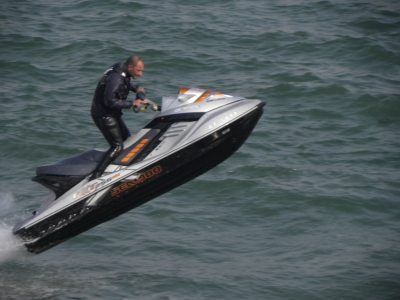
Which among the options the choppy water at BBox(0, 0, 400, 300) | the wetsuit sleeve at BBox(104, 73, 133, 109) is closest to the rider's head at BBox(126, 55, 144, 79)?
the wetsuit sleeve at BBox(104, 73, 133, 109)

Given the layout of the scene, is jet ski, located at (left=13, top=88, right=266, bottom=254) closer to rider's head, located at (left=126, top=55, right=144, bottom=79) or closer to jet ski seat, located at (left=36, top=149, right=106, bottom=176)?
jet ski seat, located at (left=36, top=149, right=106, bottom=176)

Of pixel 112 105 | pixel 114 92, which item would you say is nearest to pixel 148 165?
pixel 112 105

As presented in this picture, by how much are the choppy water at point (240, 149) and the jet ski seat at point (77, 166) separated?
3.01 feet

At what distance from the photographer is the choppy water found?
334 inches

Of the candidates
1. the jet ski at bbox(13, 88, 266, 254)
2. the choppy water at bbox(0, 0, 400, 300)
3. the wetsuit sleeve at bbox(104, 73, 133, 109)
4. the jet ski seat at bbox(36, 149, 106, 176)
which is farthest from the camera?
the choppy water at bbox(0, 0, 400, 300)

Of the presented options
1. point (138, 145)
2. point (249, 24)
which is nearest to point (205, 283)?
point (138, 145)

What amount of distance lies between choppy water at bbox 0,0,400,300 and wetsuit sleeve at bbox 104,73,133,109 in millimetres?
2015

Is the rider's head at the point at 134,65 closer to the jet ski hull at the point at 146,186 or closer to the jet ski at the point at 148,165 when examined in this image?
the jet ski at the point at 148,165

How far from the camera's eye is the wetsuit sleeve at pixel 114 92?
23.4 feet

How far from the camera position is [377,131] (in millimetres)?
12297

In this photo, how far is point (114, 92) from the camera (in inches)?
282

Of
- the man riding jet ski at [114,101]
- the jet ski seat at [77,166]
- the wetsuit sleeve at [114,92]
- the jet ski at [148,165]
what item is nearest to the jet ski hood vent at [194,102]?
the jet ski at [148,165]

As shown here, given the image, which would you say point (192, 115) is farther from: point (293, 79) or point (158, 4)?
point (158, 4)

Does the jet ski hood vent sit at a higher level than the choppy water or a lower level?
higher
